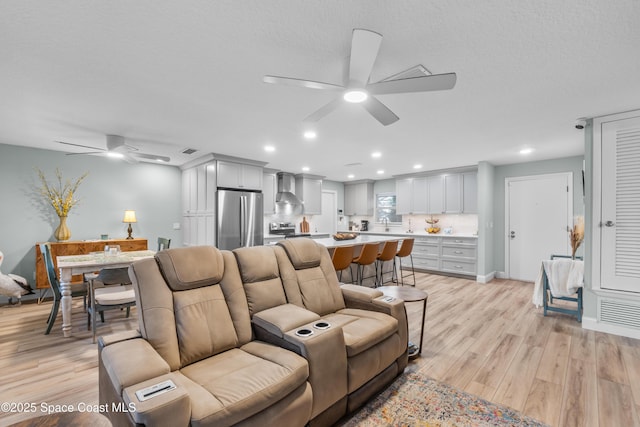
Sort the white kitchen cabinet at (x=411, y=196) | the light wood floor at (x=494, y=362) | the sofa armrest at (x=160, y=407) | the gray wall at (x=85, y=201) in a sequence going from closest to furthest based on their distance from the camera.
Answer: the sofa armrest at (x=160, y=407)
the light wood floor at (x=494, y=362)
the gray wall at (x=85, y=201)
the white kitchen cabinet at (x=411, y=196)

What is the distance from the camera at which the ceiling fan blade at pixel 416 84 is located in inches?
66.5

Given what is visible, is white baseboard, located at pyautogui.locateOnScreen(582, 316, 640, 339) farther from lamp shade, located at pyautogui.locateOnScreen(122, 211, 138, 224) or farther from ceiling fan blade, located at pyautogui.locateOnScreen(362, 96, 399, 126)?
lamp shade, located at pyautogui.locateOnScreen(122, 211, 138, 224)

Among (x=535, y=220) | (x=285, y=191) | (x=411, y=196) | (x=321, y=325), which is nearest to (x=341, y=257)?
(x=321, y=325)

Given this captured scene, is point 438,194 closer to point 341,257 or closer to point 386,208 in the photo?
point 386,208

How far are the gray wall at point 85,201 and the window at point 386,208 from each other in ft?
17.2

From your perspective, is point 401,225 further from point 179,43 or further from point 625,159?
point 179,43

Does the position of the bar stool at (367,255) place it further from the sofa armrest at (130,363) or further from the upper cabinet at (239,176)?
the sofa armrest at (130,363)

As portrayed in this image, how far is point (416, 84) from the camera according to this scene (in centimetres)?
177

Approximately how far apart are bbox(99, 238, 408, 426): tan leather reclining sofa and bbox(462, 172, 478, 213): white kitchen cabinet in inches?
186

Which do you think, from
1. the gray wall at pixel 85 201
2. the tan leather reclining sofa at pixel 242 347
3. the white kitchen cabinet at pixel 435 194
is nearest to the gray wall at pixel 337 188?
the white kitchen cabinet at pixel 435 194

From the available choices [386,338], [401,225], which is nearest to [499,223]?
[401,225]

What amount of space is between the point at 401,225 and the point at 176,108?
630 cm

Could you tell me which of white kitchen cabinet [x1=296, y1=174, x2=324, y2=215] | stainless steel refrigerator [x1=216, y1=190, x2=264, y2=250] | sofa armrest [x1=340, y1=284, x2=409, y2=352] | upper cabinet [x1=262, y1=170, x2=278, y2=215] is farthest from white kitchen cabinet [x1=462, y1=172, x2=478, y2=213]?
sofa armrest [x1=340, y1=284, x2=409, y2=352]

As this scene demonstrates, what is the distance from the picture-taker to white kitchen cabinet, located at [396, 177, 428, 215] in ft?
23.2
